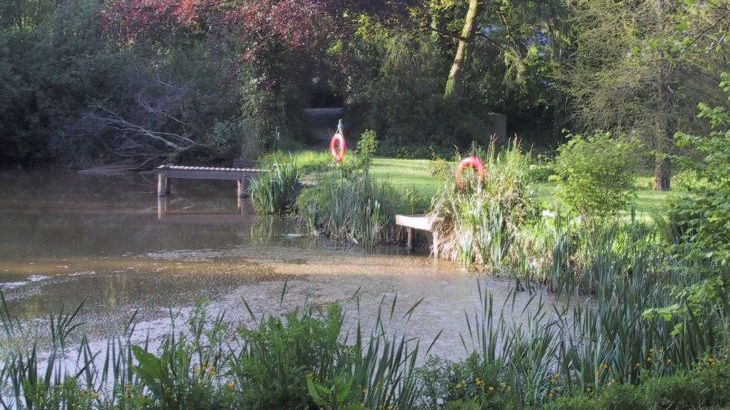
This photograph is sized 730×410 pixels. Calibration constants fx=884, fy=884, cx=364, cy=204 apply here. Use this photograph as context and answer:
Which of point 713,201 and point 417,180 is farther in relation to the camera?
point 417,180

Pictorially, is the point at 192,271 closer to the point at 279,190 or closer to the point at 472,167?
the point at 472,167

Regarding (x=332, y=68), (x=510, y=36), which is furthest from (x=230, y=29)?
(x=510, y=36)

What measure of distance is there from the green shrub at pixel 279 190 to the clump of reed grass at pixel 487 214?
4.68m

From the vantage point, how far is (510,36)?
2534 cm

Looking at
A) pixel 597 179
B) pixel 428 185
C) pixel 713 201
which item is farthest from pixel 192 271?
pixel 713 201

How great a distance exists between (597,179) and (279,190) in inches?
291

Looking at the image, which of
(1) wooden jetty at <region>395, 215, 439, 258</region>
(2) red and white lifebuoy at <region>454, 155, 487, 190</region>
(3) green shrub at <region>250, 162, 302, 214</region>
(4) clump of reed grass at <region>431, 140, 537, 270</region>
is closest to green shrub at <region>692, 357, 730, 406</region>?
(4) clump of reed grass at <region>431, 140, 537, 270</region>

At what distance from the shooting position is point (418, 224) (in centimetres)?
1202

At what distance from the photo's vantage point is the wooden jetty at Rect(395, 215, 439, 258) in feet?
38.6

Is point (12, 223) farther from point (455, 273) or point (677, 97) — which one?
point (677, 97)

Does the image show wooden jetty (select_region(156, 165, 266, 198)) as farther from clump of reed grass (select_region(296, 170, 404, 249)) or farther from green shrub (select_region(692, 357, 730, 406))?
green shrub (select_region(692, 357, 730, 406))

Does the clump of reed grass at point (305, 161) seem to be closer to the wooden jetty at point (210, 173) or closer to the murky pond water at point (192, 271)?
the wooden jetty at point (210, 173)

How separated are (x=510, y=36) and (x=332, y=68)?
526 cm

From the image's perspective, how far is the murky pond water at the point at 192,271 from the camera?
26.5ft
